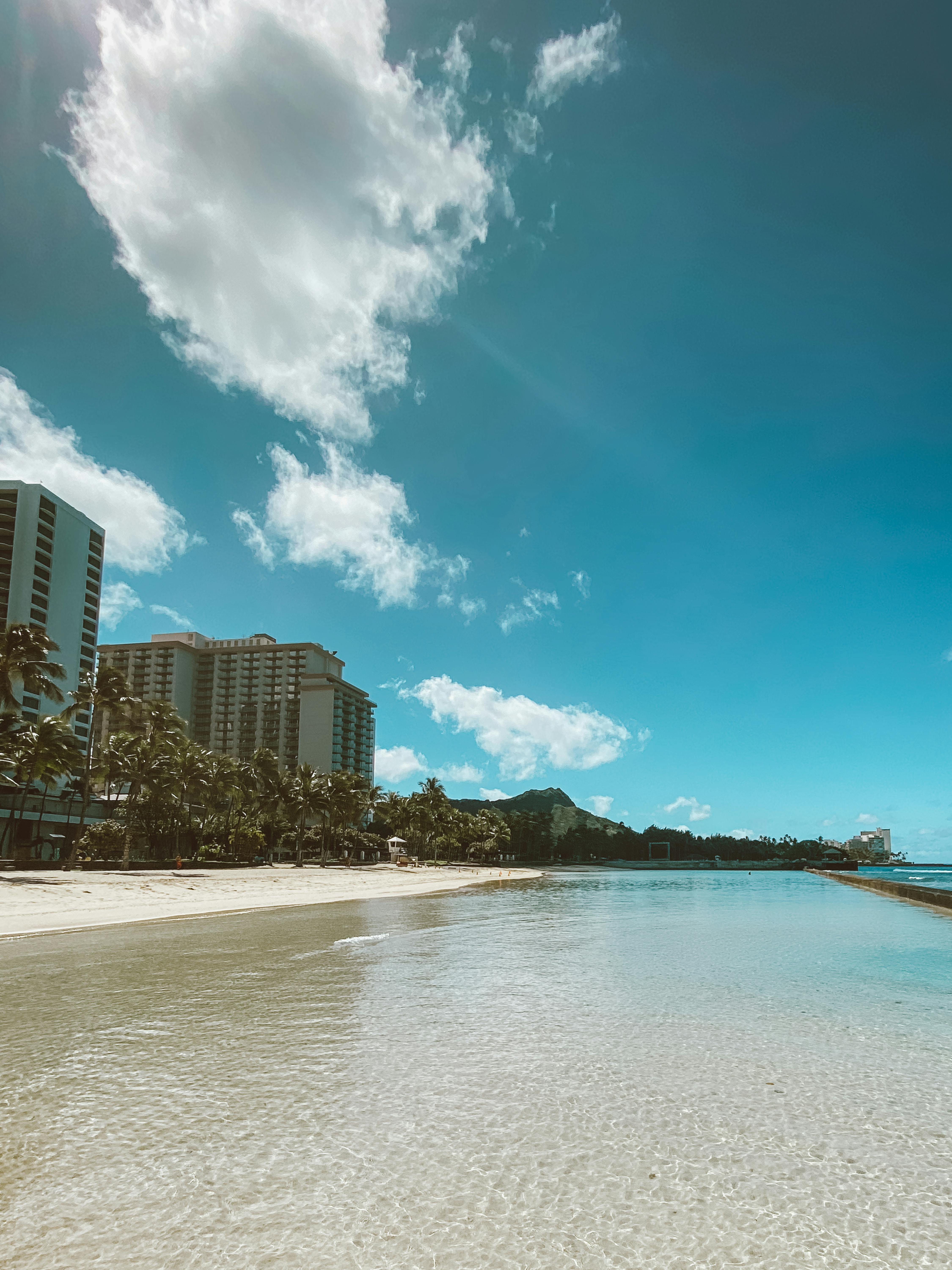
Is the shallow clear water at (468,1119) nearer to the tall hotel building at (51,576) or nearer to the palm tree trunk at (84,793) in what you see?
the palm tree trunk at (84,793)

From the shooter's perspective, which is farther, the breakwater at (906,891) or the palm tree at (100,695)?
the palm tree at (100,695)

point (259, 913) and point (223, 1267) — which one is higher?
point (223, 1267)

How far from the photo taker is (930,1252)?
4.31 meters

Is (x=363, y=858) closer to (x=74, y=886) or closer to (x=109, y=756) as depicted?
(x=109, y=756)

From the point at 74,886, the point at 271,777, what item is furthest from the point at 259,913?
the point at 271,777

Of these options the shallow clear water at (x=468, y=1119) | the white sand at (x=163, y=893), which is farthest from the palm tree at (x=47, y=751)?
the shallow clear water at (x=468, y=1119)

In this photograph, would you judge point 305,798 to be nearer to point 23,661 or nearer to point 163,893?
point 23,661

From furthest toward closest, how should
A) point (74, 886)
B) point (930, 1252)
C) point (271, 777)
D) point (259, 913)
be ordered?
point (271, 777), point (74, 886), point (259, 913), point (930, 1252)

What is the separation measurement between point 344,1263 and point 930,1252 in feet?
10.4

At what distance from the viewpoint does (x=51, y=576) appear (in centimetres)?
13375

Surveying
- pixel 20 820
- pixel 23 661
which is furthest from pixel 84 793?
pixel 20 820

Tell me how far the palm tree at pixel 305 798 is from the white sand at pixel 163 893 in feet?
85.7

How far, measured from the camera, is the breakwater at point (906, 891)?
40.3 meters

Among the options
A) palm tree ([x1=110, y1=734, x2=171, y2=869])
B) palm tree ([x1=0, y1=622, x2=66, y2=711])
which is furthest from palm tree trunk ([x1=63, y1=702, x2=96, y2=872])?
palm tree ([x1=0, y1=622, x2=66, y2=711])
